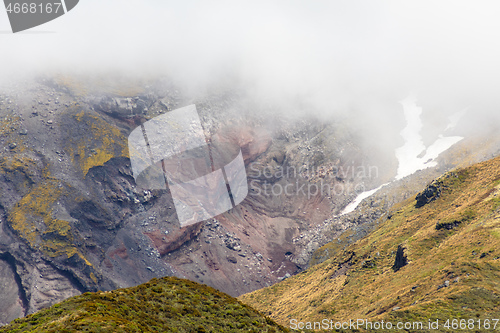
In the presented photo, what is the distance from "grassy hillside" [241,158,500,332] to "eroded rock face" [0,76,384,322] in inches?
1475

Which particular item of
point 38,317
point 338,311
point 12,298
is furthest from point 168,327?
point 12,298

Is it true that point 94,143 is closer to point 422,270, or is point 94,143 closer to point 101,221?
point 101,221

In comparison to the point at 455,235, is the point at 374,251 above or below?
below

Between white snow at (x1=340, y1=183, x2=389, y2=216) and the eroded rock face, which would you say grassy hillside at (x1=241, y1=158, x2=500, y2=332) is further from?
white snow at (x1=340, y1=183, x2=389, y2=216)

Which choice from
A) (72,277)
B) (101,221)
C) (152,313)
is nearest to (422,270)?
(152,313)

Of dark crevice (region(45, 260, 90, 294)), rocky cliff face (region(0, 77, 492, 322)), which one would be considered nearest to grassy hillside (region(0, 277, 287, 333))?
rocky cliff face (region(0, 77, 492, 322))

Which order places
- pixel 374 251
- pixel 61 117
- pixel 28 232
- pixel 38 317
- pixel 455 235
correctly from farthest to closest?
1. pixel 61 117
2. pixel 28 232
3. pixel 374 251
4. pixel 455 235
5. pixel 38 317

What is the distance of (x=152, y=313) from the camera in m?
38.0

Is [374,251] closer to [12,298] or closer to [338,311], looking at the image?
[338,311]

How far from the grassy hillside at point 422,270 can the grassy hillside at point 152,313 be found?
1881cm

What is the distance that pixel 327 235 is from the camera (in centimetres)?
15612

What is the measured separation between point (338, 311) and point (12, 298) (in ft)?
274

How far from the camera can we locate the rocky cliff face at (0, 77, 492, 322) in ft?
392

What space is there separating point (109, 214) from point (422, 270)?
349 ft
